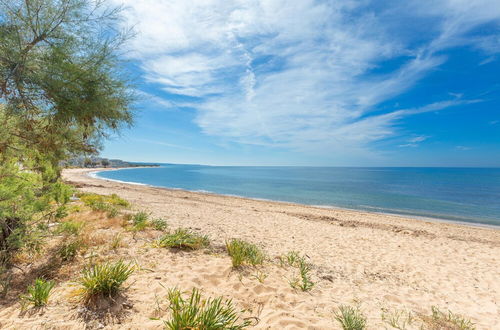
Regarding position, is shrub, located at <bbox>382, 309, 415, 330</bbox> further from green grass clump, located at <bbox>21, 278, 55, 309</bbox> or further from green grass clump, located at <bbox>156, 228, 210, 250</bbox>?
green grass clump, located at <bbox>21, 278, 55, 309</bbox>

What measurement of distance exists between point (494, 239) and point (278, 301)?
17174mm

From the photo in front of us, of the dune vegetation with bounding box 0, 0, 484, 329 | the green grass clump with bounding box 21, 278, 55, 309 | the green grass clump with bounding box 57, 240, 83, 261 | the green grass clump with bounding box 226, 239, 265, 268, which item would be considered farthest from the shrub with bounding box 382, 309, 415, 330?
the green grass clump with bounding box 57, 240, 83, 261

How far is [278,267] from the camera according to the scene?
5.74m

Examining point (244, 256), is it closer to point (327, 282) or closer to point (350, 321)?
point (327, 282)

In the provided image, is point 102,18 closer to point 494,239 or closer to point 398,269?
point 398,269

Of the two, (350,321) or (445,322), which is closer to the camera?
(350,321)

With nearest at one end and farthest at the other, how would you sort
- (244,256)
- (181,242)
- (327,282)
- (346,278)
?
(327,282)
(244,256)
(346,278)
(181,242)

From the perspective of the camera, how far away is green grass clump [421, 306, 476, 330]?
12.7 feet

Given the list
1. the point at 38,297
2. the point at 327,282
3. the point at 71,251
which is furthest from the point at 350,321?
the point at 71,251

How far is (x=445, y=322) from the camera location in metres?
4.02

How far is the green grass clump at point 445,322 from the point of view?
152 inches

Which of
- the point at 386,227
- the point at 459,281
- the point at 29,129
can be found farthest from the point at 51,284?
the point at 386,227

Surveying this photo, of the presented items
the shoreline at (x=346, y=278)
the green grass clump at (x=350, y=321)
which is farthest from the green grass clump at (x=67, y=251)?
the green grass clump at (x=350, y=321)

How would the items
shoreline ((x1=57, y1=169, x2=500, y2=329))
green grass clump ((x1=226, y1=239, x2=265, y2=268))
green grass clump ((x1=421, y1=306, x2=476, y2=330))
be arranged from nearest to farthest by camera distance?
green grass clump ((x1=421, y1=306, x2=476, y2=330)), shoreline ((x1=57, y1=169, x2=500, y2=329)), green grass clump ((x1=226, y1=239, x2=265, y2=268))
